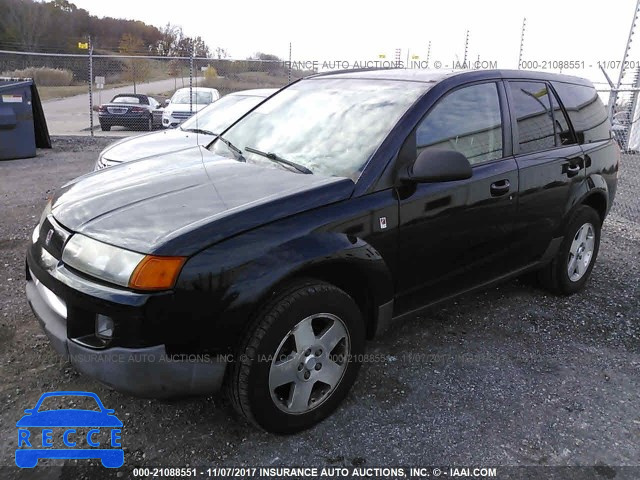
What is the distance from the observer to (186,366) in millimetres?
2223

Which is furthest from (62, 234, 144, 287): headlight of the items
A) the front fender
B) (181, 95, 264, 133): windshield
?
(181, 95, 264, 133): windshield

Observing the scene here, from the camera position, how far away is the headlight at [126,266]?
83.8 inches

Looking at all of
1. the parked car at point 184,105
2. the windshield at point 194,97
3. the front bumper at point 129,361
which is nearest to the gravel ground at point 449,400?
the front bumper at point 129,361

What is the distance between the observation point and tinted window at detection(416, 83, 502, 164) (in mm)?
3027

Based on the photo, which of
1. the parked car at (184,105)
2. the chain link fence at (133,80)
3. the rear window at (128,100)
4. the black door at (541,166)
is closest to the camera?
the black door at (541,166)

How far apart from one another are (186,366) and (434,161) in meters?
1.55

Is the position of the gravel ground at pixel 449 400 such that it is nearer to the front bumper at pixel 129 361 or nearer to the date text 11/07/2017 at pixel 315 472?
the date text 11/07/2017 at pixel 315 472

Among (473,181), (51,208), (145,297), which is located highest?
(473,181)

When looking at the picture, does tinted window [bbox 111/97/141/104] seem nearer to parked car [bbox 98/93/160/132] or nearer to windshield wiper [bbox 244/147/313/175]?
parked car [bbox 98/93/160/132]

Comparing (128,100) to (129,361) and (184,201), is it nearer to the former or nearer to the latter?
(184,201)

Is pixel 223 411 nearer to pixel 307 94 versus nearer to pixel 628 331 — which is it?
pixel 307 94

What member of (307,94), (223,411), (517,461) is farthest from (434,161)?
(223,411)

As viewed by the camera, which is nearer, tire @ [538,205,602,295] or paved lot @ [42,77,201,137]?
tire @ [538,205,602,295]

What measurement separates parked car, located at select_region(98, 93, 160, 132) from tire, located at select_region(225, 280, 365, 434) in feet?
56.7
